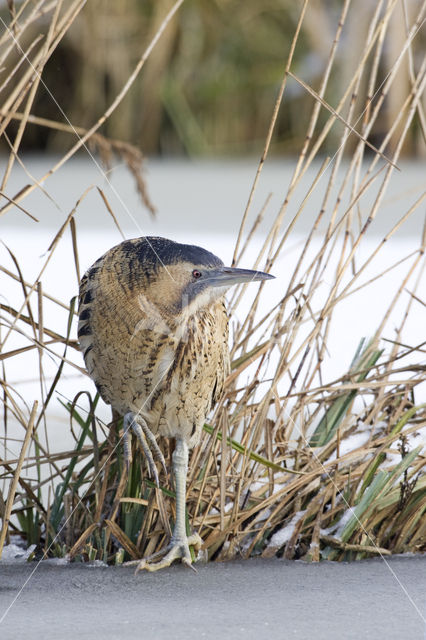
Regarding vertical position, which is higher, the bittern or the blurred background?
the blurred background

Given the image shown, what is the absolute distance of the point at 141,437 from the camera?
151 centimetres

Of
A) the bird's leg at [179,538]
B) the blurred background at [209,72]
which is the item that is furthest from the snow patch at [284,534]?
the blurred background at [209,72]

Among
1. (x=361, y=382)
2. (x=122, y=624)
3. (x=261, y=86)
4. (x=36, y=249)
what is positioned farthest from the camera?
(x=261, y=86)

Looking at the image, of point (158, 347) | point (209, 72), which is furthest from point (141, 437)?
point (209, 72)

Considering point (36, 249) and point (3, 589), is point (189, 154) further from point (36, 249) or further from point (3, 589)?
point (3, 589)

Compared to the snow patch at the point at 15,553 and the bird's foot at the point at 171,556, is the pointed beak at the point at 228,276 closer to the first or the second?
the bird's foot at the point at 171,556

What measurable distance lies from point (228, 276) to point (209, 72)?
6542 mm

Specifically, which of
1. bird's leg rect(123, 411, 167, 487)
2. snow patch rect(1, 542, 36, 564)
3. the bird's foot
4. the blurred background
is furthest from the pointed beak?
the blurred background

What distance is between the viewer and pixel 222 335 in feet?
5.16

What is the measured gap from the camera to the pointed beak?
56.5 inches

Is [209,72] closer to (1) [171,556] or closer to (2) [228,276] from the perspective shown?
(2) [228,276]

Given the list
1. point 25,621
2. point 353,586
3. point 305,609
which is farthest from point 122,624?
→ point 353,586

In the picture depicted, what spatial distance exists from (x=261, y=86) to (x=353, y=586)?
645 centimetres

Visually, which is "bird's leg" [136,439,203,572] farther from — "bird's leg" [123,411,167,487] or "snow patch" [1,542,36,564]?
"snow patch" [1,542,36,564]
